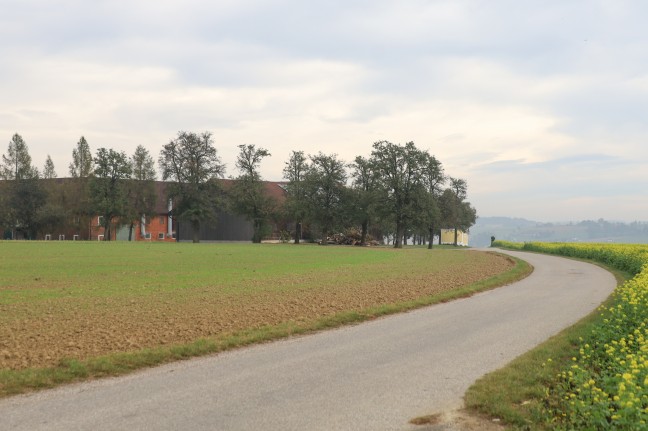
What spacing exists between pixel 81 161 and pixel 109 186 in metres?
18.2

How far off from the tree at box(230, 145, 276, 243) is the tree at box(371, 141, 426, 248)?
18545mm

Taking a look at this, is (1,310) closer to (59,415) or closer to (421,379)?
(59,415)

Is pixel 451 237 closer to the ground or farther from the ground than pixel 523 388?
farther from the ground

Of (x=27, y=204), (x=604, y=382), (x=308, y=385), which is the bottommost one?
(x=308, y=385)

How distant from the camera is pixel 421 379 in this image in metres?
8.78

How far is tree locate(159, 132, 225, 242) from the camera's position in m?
84.9

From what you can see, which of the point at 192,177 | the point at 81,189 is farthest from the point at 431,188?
the point at 81,189

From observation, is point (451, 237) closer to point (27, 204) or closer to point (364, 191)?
point (364, 191)

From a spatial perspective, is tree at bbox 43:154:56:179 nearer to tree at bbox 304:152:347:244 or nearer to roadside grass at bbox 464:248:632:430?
tree at bbox 304:152:347:244

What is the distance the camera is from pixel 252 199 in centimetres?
8581

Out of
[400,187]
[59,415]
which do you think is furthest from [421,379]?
[400,187]

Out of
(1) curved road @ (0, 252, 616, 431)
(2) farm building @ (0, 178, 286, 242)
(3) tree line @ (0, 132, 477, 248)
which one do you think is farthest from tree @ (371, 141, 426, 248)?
(1) curved road @ (0, 252, 616, 431)

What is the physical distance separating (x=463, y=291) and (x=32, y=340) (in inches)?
601

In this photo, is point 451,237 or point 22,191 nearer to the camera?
point 22,191
